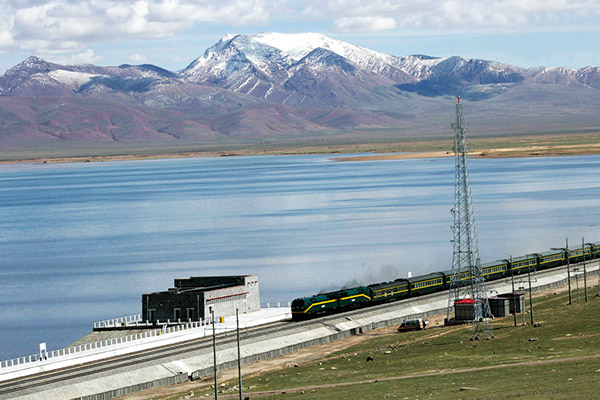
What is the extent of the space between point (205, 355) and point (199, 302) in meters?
20.1

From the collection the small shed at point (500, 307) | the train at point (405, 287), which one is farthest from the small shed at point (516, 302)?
the train at point (405, 287)

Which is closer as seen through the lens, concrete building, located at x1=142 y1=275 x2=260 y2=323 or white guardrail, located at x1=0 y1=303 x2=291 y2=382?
white guardrail, located at x1=0 y1=303 x2=291 y2=382

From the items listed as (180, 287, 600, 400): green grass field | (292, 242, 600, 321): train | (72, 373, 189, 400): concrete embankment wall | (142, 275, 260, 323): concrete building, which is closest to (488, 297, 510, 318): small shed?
(292, 242, 600, 321): train

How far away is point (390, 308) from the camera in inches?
3716

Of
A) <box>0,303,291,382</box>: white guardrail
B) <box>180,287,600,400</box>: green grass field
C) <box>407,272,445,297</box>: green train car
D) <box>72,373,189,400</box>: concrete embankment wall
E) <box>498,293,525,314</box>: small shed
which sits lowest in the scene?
<box>72,373,189,400</box>: concrete embankment wall

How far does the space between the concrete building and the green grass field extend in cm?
1805

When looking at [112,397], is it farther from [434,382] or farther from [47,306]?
[47,306]

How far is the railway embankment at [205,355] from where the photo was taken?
2468 inches

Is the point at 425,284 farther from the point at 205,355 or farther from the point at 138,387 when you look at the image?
the point at 138,387

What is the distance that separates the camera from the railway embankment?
62.7m

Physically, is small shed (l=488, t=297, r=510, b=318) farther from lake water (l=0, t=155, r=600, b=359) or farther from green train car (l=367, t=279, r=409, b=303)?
lake water (l=0, t=155, r=600, b=359)

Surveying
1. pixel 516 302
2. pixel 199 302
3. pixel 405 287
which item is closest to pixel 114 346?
pixel 199 302

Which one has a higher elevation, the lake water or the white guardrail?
the lake water

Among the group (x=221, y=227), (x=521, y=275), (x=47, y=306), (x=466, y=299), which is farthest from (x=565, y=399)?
(x=221, y=227)
